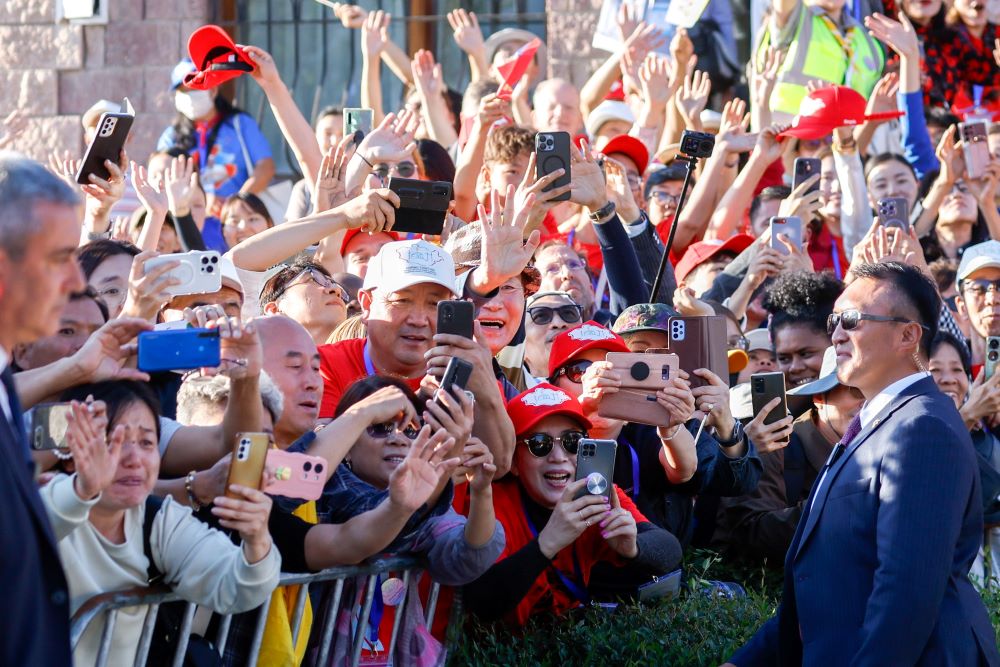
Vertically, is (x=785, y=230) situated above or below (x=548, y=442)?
above

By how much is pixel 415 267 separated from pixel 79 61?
6.96 meters

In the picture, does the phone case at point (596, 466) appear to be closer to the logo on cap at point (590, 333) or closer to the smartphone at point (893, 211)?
the logo on cap at point (590, 333)

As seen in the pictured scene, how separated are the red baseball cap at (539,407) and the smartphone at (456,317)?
49cm

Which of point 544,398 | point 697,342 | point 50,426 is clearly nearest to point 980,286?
point 697,342

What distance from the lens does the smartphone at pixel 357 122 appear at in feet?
24.0

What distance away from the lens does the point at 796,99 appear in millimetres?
9281

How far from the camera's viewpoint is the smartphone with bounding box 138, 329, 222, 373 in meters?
3.77

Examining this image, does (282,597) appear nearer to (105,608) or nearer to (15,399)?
(105,608)

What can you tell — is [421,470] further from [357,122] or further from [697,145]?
[357,122]

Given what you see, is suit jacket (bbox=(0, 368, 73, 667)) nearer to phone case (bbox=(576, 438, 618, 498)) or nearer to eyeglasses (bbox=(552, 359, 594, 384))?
phone case (bbox=(576, 438, 618, 498))

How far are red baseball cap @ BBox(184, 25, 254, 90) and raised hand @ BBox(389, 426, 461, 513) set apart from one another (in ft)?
10.7

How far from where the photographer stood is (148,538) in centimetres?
391

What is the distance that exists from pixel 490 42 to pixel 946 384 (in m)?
5.04

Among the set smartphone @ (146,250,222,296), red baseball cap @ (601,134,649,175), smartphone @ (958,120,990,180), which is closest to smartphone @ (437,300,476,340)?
smartphone @ (146,250,222,296)
